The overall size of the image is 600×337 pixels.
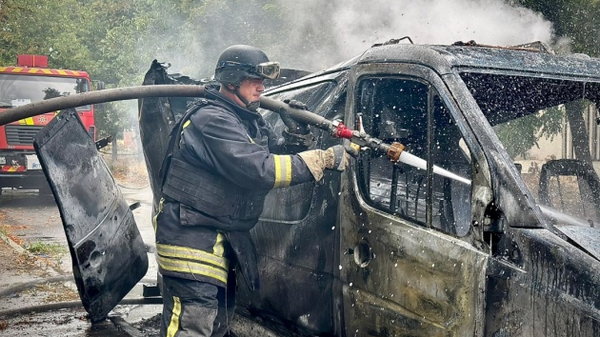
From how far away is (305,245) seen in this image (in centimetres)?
360

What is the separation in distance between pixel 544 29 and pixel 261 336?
3860mm

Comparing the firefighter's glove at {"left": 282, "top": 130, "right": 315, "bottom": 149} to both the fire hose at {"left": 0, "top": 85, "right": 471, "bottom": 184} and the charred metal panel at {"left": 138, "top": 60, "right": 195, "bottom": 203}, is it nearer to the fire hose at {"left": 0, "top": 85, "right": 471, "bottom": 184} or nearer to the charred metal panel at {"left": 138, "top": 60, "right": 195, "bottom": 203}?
the fire hose at {"left": 0, "top": 85, "right": 471, "bottom": 184}

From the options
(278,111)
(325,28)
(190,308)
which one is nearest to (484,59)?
(278,111)

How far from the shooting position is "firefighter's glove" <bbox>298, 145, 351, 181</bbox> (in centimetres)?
330

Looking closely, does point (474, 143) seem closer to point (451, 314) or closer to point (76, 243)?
point (451, 314)

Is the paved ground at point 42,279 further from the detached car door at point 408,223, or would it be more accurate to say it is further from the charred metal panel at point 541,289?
the charred metal panel at point 541,289

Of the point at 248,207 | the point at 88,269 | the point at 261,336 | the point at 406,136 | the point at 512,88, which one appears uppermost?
the point at 512,88

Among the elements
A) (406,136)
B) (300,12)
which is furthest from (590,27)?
(300,12)

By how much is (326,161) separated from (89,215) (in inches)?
69.2

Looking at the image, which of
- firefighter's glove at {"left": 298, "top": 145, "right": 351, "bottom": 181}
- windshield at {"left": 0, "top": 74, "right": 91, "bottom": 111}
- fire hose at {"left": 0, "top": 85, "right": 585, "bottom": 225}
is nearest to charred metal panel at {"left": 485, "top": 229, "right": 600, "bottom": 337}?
fire hose at {"left": 0, "top": 85, "right": 585, "bottom": 225}

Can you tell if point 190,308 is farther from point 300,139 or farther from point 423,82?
point 423,82

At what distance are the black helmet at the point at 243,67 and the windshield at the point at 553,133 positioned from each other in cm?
106

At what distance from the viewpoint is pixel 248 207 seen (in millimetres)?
3576

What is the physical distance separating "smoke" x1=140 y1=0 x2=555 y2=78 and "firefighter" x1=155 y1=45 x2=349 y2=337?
289 centimetres
